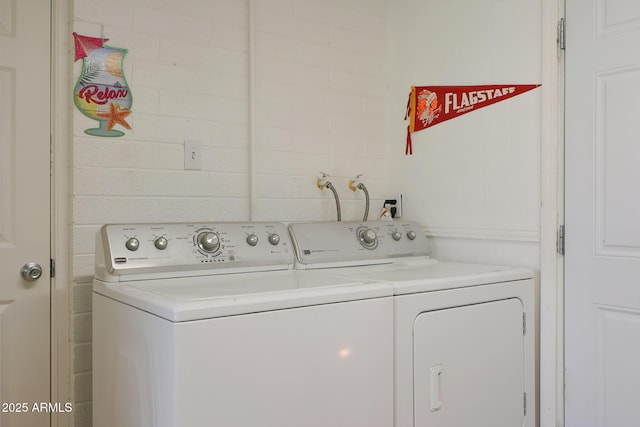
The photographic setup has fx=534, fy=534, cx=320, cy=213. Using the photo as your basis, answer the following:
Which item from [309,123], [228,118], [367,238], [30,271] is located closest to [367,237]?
[367,238]

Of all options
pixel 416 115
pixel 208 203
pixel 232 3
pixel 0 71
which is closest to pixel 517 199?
pixel 416 115

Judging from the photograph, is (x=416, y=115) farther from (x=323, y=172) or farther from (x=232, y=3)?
(x=232, y=3)

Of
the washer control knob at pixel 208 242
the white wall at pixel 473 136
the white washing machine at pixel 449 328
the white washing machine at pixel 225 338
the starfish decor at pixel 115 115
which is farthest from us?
the white wall at pixel 473 136

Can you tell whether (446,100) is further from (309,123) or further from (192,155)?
(192,155)

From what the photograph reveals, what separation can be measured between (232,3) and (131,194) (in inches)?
37.4

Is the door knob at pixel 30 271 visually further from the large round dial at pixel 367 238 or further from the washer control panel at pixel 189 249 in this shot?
the large round dial at pixel 367 238

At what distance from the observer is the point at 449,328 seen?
5.69 ft

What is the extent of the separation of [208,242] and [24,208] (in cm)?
73

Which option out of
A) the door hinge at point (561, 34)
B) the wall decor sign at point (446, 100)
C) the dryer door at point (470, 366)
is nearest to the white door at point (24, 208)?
the dryer door at point (470, 366)

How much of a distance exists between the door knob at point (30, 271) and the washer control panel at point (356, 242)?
943 mm

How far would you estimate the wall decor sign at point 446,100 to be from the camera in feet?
7.39

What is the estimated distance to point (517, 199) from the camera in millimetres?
2176

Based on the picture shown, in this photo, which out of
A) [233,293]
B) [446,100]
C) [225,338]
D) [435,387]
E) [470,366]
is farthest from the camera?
[446,100]

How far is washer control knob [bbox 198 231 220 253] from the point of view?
1.81m
